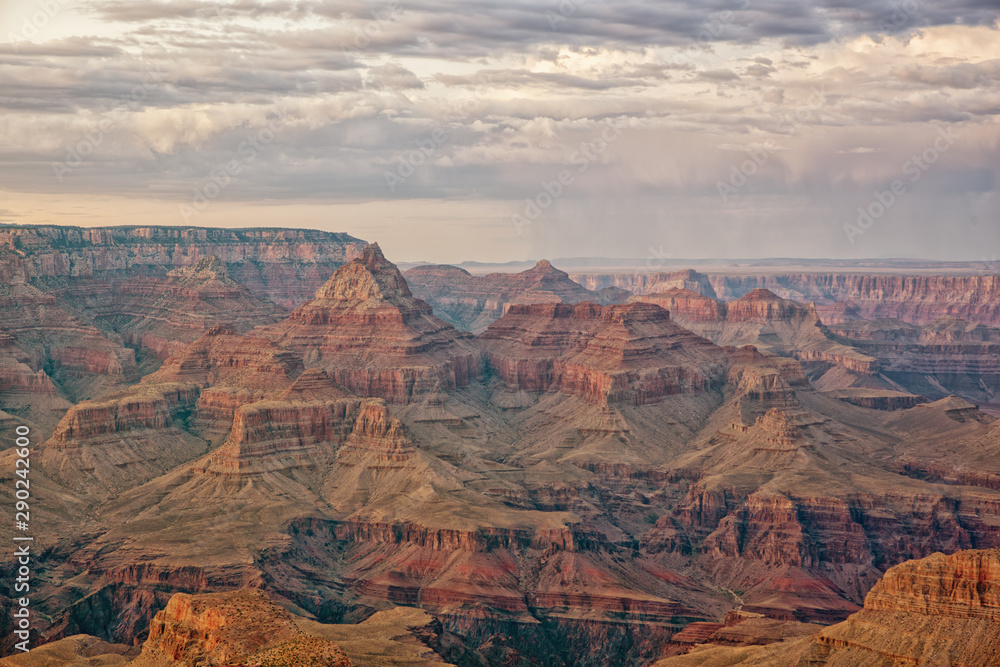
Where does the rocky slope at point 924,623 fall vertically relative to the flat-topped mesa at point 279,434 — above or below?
above

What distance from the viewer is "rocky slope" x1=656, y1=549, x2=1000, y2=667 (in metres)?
103

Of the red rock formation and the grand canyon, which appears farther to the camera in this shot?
the grand canyon

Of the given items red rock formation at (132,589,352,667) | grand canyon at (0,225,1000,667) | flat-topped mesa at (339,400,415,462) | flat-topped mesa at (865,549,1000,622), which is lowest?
grand canyon at (0,225,1000,667)

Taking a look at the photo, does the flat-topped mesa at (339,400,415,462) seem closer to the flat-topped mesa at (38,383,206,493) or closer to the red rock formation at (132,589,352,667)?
the flat-topped mesa at (38,383,206,493)

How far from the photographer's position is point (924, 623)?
10625cm

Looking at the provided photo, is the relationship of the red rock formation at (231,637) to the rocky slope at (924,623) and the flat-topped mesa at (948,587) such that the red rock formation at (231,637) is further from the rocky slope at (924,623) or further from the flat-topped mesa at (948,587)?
the flat-topped mesa at (948,587)

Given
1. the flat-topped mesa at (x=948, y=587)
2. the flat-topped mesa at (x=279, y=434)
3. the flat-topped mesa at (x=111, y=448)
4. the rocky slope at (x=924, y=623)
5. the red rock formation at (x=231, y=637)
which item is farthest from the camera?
the flat-topped mesa at (x=111, y=448)

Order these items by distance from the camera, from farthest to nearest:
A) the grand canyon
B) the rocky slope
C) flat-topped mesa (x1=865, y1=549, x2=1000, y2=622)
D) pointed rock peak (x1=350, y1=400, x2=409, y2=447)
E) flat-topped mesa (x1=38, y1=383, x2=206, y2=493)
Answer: pointed rock peak (x1=350, y1=400, x2=409, y2=447) → flat-topped mesa (x1=38, y1=383, x2=206, y2=493) → the grand canyon → flat-topped mesa (x1=865, y1=549, x2=1000, y2=622) → the rocky slope

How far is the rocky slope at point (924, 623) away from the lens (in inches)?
4063

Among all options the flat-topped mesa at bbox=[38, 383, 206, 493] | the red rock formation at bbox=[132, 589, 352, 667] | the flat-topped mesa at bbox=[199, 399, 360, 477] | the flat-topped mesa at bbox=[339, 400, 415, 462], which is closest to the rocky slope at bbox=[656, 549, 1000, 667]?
the red rock formation at bbox=[132, 589, 352, 667]

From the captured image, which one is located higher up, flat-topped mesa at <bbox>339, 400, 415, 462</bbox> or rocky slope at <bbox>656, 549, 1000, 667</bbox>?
rocky slope at <bbox>656, 549, 1000, 667</bbox>

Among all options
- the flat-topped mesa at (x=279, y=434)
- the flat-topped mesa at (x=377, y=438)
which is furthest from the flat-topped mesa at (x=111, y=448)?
the flat-topped mesa at (x=377, y=438)

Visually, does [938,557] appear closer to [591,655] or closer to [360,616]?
[591,655]

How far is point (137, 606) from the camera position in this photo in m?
147
